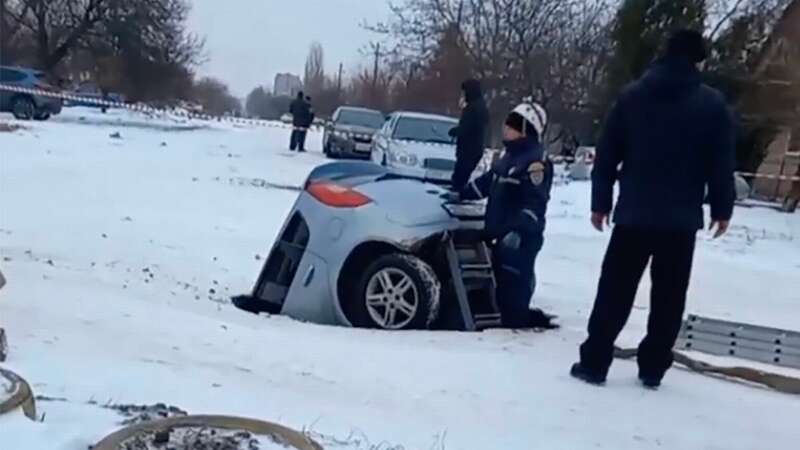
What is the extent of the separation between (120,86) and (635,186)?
50.1 meters

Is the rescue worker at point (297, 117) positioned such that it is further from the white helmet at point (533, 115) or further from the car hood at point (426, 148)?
the white helmet at point (533, 115)

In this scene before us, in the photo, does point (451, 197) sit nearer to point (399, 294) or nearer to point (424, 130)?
point (399, 294)

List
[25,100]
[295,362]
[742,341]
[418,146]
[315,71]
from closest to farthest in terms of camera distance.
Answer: [295,362] < [742,341] < [418,146] < [25,100] < [315,71]

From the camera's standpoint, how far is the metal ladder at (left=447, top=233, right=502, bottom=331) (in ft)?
21.0

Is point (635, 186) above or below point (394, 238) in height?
above

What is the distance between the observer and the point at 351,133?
29.6 m

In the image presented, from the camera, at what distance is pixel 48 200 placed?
11.8 m

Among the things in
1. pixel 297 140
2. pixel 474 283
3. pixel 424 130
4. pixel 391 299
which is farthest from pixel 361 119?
pixel 391 299

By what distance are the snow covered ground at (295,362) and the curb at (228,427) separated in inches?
4.7

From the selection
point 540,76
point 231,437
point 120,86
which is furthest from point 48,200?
point 120,86

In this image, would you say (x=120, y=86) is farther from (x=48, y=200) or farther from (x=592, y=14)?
(x=48, y=200)

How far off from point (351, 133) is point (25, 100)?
37.0 ft

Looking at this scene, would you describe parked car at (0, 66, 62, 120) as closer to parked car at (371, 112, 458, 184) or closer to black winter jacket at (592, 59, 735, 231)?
parked car at (371, 112, 458, 184)

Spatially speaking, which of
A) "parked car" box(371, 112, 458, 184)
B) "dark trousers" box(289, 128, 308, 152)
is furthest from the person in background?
"parked car" box(371, 112, 458, 184)
